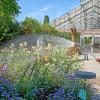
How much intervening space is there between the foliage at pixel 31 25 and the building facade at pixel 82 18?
1231 centimetres

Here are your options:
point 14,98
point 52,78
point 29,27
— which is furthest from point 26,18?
point 14,98

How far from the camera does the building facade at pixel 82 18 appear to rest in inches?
1347

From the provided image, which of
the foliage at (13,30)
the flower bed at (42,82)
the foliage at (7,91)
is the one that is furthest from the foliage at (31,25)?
the foliage at (7,91)

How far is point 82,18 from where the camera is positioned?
113 ft

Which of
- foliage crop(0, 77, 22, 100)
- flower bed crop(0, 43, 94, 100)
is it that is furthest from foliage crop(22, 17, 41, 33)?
foliage crop(0, 77, 22, 100)

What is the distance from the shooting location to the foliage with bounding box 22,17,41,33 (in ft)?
68.3

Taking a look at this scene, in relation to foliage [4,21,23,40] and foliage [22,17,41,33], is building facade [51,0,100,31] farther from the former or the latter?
foliage [4,21,23,40]

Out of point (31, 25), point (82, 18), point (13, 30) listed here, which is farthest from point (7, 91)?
point (82, 18)

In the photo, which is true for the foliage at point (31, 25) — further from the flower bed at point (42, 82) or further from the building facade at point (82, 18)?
the flower bed at point (42, 82)

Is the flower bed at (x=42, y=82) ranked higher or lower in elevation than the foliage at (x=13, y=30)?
lower

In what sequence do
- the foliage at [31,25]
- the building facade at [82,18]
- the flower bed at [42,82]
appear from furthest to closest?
the building facade at [82,18], the foliage at [31,25], the flower bed at [42,82]

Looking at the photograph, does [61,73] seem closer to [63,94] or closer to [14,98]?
[63,94]

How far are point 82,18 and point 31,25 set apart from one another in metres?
14.1

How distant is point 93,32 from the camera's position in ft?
98.7
